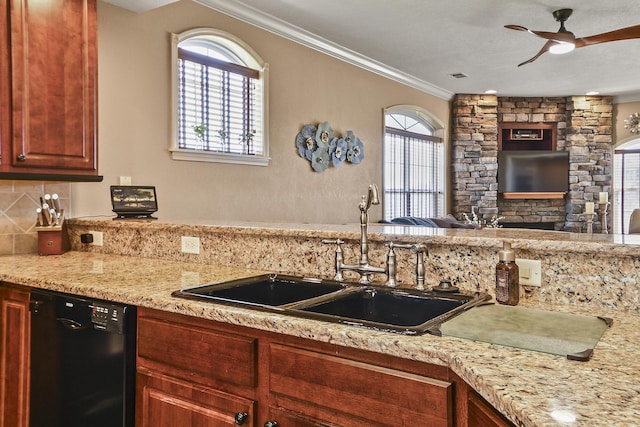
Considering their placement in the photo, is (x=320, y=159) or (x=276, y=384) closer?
(x=276, y=384)

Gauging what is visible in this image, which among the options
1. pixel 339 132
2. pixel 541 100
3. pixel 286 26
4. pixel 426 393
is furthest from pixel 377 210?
pixel 426 393

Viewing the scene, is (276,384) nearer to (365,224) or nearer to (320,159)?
(365,224)

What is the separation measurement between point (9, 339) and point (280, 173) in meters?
2.96

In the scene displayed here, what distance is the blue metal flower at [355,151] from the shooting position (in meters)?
5.74

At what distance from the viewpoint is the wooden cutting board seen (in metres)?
1.12

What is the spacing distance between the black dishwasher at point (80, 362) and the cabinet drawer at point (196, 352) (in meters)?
0.09

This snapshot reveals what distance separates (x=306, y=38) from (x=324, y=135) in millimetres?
974

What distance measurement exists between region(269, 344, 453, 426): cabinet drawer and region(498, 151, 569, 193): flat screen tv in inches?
301

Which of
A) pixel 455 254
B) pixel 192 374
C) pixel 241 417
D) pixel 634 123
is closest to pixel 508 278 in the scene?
pixel 455 254

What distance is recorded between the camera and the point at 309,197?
5.20 m

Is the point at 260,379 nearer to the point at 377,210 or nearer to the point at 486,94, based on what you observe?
the point at 377,210

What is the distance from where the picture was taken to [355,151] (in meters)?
5.83

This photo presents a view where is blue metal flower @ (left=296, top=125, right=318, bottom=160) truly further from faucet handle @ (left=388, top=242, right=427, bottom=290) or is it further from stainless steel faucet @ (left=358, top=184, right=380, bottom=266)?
faucet handle @ (left=388, top=242, right=427, bottom=290)

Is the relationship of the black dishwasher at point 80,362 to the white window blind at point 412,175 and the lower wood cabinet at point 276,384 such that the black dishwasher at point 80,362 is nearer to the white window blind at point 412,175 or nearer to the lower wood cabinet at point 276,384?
the lower wood cabinet at point 276,384
